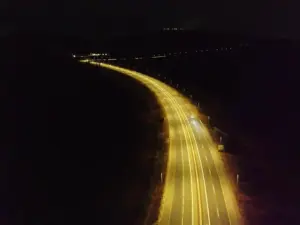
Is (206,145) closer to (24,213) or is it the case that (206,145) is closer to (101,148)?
(101,148)

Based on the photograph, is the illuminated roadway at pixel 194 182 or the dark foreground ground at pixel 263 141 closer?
the illuminated roadway at pixel 194 182

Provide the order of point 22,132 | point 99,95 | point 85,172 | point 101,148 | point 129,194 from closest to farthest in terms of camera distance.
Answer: point 129,194, point 85,172, point 101,148, point 22,132, point 99,95

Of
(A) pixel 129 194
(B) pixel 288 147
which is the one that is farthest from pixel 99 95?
(A) pixel 129 194

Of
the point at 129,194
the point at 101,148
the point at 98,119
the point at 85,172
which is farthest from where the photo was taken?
the point at 98,119

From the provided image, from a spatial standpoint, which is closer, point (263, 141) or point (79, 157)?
point (79, 157)

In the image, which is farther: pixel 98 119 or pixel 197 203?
pixel 98 119

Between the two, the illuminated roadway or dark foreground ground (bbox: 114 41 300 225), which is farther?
dark foreground ground (bbox: 114 41 300 225)

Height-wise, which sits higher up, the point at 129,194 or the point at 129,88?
the point at 129,88

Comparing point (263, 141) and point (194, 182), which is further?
point (263, 141)
